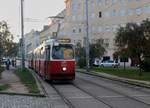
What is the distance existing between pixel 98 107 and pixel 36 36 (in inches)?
7153

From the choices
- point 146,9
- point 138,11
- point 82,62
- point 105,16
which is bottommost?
point 82,62

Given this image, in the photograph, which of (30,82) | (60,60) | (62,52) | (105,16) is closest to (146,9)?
(105,16)

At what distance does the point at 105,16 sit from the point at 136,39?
78678mm

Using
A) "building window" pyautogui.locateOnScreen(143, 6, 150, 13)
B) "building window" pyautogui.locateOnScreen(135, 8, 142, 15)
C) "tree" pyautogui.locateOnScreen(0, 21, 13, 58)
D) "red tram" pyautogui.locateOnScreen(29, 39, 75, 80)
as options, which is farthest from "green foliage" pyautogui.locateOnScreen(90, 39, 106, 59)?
"red tram" pyautogui.locateOnScreen(29, 39, 75, 80)

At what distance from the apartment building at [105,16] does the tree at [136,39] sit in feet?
212

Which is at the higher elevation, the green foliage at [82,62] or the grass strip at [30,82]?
the green foliage at [82,62]

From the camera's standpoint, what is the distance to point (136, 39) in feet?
148

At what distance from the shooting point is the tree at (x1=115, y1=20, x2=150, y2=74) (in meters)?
44.9

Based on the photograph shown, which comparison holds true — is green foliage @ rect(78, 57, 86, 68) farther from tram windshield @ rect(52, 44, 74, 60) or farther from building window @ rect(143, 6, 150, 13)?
tram windshield @ rect(52, 44, 74, 60)

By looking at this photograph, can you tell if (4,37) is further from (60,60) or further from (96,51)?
(96,51)

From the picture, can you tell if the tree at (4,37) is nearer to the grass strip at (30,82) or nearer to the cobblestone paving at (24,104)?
the grass strip at (30,82)

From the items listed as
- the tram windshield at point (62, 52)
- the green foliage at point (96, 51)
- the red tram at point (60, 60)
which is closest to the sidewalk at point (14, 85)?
the red tram at point (60, 60)

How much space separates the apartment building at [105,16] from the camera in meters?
115

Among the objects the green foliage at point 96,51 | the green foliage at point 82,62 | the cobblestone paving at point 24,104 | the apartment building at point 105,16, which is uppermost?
the apartment building at point 105,16
